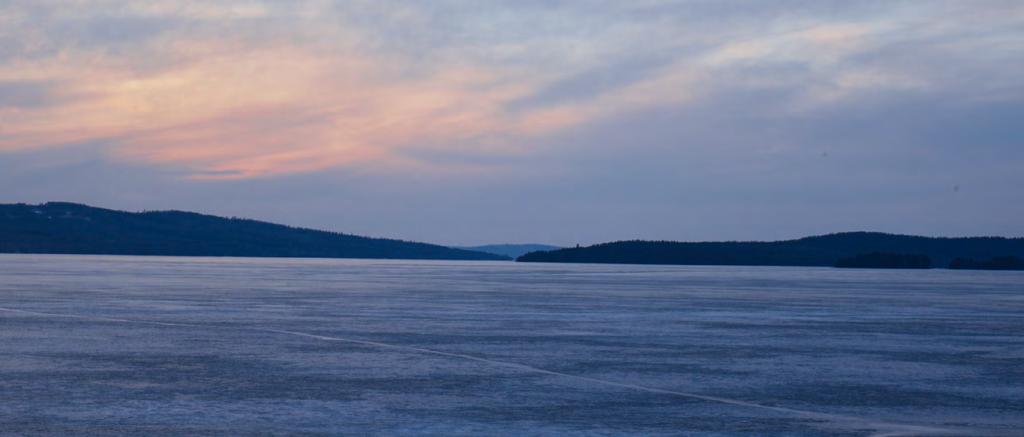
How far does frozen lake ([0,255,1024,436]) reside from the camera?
14859 mm

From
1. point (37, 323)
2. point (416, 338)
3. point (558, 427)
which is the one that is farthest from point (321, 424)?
point (37, 323)

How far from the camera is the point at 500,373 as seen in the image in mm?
20094

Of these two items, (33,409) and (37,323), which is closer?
(33,409)

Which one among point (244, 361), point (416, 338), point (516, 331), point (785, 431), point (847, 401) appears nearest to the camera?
point (785, 431)

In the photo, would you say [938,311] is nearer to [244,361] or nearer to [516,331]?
[516,331]

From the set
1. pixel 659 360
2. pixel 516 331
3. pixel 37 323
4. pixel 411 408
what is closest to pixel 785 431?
pixel 411 408

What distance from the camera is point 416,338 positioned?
27.0m

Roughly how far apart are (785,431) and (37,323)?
835 inches

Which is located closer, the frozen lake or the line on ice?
the line on ice

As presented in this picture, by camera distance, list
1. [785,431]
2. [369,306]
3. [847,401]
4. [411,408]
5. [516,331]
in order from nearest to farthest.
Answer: [785,431] → [411,408] → [847,401] → [516,331] → [369,306]

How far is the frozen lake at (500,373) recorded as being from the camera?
1486 cm

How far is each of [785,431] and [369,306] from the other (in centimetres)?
2830

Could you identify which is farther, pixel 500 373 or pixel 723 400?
pixel 500 373

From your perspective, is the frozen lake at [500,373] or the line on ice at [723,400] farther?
the frozen lake at [500,373]
